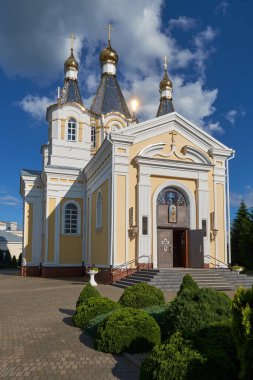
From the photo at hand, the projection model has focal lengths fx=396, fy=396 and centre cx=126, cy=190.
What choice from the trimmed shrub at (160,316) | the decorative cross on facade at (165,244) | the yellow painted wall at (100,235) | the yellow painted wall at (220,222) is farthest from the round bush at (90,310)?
the yellow painted wall at (220,222)

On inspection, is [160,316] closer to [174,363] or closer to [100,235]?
[174,363]

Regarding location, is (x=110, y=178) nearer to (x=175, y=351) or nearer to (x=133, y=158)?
(x=133, y=158)

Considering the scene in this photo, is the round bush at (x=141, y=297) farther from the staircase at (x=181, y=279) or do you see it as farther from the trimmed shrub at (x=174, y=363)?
the staircase at (x=181, y=279)

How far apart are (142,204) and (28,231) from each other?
1130 centimetres

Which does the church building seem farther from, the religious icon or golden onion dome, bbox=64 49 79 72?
golden onion dome, bbox=64 49 79 72

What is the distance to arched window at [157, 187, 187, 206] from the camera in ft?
61.9

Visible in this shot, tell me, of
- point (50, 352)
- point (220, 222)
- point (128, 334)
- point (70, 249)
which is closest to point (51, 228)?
point (70, 249)

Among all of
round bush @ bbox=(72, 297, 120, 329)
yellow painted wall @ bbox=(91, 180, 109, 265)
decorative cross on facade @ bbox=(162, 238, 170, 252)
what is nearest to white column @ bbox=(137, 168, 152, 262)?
decorative cross on facade @ bbox=(162, 238, 170, 252)

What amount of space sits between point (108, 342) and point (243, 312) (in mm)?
3284

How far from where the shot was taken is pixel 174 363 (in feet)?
13.6

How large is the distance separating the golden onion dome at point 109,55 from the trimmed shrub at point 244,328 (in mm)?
28718

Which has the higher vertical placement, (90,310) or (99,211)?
(99,211)

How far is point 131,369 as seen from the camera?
5566 millimetres

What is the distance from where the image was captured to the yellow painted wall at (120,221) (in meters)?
17.3
